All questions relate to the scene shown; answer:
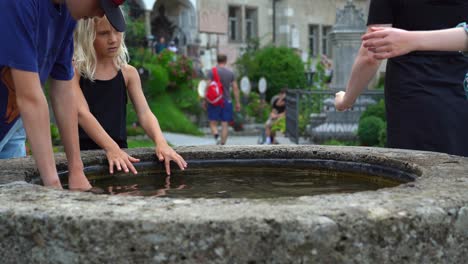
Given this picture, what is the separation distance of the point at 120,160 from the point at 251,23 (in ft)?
83.1

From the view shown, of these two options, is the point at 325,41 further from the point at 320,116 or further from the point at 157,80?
the point at 320,116

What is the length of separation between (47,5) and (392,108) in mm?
1575

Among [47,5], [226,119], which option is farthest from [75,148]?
[226,119]

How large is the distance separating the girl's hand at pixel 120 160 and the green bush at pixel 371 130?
7.23 meters

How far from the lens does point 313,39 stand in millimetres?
30469

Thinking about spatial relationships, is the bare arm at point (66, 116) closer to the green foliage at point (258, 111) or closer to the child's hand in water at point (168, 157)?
the child's hand in water at point (168, 157)

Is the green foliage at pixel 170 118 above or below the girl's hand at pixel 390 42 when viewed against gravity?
below

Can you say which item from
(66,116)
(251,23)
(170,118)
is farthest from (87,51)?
(251,23)

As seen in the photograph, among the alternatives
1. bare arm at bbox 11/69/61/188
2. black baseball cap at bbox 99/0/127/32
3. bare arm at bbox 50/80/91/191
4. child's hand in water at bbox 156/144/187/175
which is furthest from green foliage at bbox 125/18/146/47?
bare arm at bbox 11/69/61/188

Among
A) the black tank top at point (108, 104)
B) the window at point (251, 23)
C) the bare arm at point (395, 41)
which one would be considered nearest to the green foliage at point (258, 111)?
the window at point (251, 23)

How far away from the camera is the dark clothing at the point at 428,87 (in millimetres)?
2779

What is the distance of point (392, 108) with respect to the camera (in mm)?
2936

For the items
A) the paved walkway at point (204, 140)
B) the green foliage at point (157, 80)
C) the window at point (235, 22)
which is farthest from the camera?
the window at point (235, 22)

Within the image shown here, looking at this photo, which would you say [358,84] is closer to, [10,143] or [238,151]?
[238,151]
